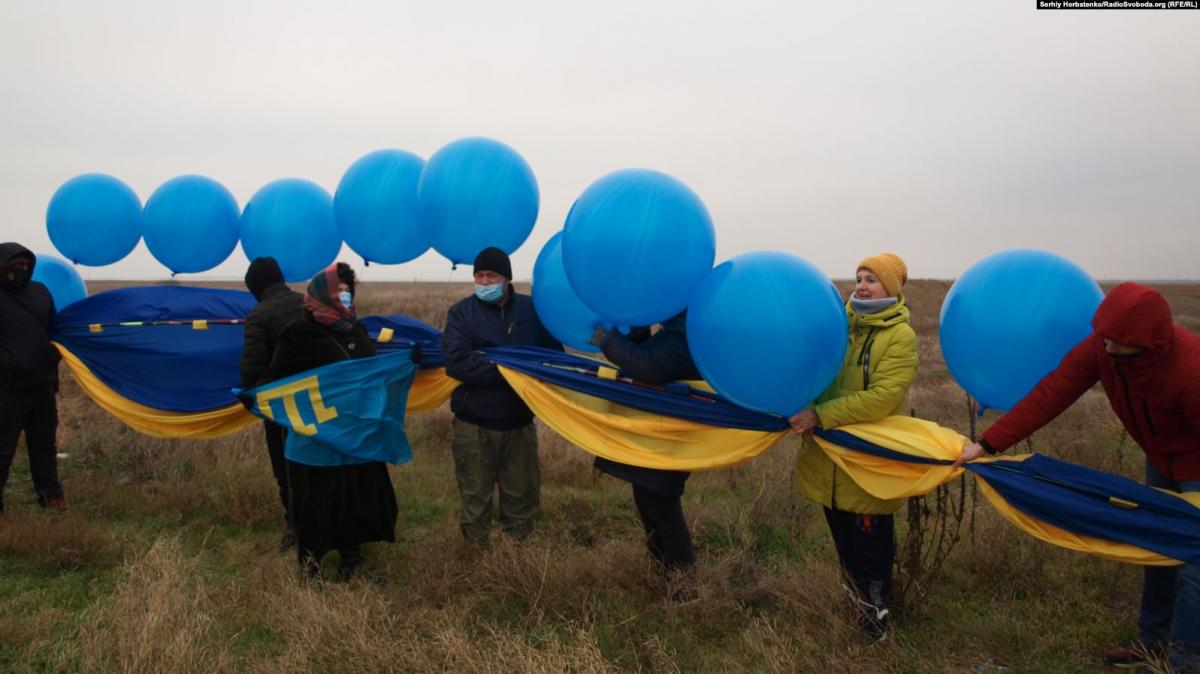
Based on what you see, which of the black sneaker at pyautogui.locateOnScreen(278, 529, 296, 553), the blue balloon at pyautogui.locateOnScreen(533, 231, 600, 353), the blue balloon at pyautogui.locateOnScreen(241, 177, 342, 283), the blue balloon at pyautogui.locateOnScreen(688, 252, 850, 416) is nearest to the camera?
the blue balloon at pyautogui.locateOnScreen(688, 252, 850, 416)

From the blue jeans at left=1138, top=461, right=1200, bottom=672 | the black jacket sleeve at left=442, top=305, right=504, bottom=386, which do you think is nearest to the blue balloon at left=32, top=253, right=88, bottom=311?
A: the black jacket sleeve at left=442, top=305, right=504, bottom=386

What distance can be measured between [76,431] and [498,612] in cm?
662

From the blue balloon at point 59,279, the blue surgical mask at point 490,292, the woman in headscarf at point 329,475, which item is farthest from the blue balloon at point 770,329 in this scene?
the blue balloon at point 59,279

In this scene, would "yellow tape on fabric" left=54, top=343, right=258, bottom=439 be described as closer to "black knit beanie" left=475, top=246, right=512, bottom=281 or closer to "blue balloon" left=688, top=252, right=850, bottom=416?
"black knit beanie" left=475, top=246, right=512, bottom=281

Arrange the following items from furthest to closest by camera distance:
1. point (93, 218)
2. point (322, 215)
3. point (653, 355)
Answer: point (93, 218) < point (322, 215) < point (653, 355)

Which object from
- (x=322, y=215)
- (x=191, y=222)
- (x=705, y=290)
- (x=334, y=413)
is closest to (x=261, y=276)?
(x=322, y=215)

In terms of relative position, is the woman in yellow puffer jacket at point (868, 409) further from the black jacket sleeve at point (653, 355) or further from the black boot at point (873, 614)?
the black jacket sleeve at point (653, 355)

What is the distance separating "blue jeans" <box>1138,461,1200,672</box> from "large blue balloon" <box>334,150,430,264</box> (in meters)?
3.98

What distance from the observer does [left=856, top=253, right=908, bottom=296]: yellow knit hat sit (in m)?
3.32

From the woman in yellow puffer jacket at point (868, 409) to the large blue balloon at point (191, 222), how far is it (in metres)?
4.45

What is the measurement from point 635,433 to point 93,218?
4.61 meters

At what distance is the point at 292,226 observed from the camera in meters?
5.18

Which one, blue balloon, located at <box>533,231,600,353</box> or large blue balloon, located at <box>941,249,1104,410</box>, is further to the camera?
blue balloon, located at <box>533,231,600,353</box>

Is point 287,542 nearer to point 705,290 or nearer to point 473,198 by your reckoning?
point 473,198
